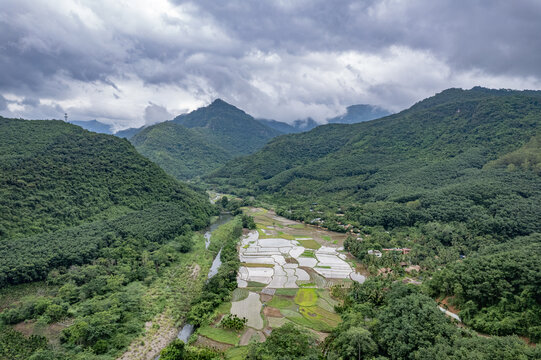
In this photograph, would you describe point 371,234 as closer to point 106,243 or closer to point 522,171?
point 522,171

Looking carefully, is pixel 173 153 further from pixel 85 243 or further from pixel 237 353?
pixel 237 353

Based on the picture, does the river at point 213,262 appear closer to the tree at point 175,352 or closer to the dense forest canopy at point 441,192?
the tree at point 175,352

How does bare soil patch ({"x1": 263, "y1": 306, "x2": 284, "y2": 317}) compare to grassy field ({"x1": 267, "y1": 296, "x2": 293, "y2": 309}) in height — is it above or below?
below

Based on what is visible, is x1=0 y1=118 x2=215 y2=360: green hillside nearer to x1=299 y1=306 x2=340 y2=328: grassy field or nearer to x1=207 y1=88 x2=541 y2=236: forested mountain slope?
x1=299 y1=306 x2=340 y2=328: grassy field

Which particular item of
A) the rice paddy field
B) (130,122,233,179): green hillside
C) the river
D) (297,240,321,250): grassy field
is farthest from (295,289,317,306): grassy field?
(130,122,233,179): green hillside

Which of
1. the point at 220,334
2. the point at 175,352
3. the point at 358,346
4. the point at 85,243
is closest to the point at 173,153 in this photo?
the point at 85,243

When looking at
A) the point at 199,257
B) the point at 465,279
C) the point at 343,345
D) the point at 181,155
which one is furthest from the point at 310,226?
the point at 181,155

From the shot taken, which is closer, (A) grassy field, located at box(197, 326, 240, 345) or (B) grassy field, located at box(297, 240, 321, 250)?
(A) grassy field, located at box(197, 326, 240, 345)
